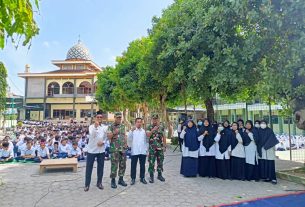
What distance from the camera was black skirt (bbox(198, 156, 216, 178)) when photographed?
8023 millimetres

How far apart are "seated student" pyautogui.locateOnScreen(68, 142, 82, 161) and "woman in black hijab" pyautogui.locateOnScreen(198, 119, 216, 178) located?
5.66 metres

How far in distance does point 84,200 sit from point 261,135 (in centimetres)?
493

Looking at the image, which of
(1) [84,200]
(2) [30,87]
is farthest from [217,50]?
(2) [30,87]

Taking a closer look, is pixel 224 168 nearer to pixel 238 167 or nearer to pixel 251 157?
pixel 238 167

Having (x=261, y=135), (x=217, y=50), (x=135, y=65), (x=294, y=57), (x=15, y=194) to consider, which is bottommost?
(x=15, y=194)

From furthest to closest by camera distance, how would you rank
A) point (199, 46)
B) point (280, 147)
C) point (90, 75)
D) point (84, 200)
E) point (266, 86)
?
1. point (90, 75)
2. point (280, 147)
3. point (199, 46)
4. point (266, 86)
5. point (84, 200)

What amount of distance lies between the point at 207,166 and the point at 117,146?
113 inches

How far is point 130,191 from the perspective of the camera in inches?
255

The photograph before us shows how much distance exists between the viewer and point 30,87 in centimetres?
4888

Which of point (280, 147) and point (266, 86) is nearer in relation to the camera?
point (266, 86)

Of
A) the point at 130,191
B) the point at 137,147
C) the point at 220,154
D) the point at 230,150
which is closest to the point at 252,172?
the point at 230,150

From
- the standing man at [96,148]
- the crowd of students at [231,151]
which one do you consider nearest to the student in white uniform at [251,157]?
the crowd of students at [231,151]

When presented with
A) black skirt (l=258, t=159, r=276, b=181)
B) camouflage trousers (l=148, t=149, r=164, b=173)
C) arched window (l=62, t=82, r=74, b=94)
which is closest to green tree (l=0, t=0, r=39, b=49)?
camouflage trousers (l=148, t=149, r=164, b=173)

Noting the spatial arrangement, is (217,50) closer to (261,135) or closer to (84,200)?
(261,135)
